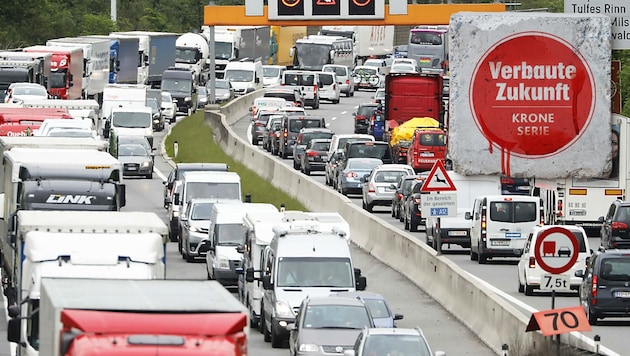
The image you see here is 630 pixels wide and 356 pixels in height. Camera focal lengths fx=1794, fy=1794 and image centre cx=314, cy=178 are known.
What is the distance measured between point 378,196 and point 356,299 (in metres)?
24.8

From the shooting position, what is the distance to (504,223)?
129 ft

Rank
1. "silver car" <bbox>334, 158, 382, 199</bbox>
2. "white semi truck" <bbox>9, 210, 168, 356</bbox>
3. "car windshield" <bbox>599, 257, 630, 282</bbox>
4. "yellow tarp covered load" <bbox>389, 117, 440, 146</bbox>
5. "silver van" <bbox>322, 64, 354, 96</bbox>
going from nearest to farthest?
"white semi truck" <bbox>9, 210, 168, 356</bbox> < "car windshield" <bbox>599, 257, 630, 282</bbox> < "silver car" <bbox>334, 158, 382, 199</bbox> < "yellow tarp covered load" <bbox>389, 117, 440, 146</bbox> < "silver van" <bbox>322, 64, 354, 96</bbox>

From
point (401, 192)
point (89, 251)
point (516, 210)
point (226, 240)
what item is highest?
point (89, 251)

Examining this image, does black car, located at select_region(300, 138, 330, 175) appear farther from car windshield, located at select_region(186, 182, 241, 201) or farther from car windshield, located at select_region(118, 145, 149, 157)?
car windshield, located at select_region(186, 182, 241, 201)

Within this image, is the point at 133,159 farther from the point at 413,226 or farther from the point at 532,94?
the point at 532,94

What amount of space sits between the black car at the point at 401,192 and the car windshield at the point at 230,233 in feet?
35.9

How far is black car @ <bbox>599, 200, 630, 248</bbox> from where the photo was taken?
40.3 metres

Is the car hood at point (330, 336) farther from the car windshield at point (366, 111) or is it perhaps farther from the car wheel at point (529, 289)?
the car windshield at point (366, 111)

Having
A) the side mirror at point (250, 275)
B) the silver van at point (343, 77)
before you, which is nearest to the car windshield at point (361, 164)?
the side mirror at point (250, 275)

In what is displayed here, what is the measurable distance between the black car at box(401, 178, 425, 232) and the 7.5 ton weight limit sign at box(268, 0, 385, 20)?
9525 mm

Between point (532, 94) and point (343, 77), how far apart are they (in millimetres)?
92151

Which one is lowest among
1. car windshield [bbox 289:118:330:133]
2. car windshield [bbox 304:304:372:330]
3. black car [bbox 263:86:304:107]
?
car windshield [bbox 304:304:372:330]

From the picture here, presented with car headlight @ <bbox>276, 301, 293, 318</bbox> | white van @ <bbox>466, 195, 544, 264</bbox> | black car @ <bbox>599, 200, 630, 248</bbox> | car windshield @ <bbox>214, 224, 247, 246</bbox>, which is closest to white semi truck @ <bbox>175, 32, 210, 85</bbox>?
black car @ <bbox>599, 200, 630, 248</bbox>

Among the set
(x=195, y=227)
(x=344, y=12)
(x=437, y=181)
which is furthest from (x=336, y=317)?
(x=344, y=12)
